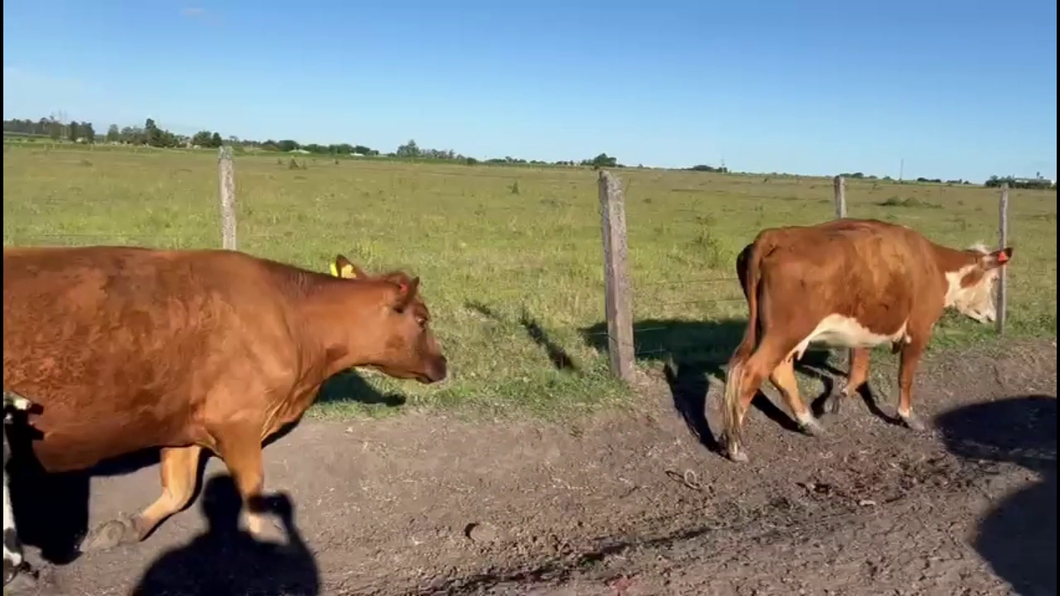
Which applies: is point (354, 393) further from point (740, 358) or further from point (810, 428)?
point (810, 428)

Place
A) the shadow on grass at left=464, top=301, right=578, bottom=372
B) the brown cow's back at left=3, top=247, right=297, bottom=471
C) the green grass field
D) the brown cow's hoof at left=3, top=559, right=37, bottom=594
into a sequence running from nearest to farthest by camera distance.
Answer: the brown cow's back at left=3, top=247, right=297, bottom=471, the brown cow's hoof at left=3, top=559, right=37, bottom=594, the shadow on grass at left=464, top=301, right=578, bottom=372, the green grass field

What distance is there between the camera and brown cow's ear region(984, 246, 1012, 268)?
348 inches

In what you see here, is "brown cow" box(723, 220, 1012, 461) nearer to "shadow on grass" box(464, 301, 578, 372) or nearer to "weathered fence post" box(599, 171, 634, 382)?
"weathered fence post" box(599, 171, 634, 382)

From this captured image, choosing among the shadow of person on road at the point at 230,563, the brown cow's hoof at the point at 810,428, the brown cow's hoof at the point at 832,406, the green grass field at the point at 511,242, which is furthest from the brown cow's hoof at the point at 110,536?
the brown cow's hoof at the point at 832,406

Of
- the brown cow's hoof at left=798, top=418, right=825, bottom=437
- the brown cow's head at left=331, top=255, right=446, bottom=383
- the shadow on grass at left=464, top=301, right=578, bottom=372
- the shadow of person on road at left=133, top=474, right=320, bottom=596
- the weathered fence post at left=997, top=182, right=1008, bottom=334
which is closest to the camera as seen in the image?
the shadow of person on road at left=133, top=474, right=320, bottom=596

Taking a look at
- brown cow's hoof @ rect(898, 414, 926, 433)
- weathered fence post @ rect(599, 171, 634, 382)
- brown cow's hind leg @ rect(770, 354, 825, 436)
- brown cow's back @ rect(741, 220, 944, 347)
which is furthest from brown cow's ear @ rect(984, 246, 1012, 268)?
weathered fence post @ rect(599, 171, 634, 382)

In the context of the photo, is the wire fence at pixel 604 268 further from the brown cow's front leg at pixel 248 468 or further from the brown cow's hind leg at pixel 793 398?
the brown cow's front leg at pixel 248 468

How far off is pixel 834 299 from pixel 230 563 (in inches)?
181

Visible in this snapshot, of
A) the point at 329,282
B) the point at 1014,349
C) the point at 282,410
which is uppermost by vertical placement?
the point at 329,282

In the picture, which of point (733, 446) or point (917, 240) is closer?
point (733, 446)

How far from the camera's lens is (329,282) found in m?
5.67

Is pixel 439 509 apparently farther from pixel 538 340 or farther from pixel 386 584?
pixel 538 340

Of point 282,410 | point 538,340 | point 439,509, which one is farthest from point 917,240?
point 282,410

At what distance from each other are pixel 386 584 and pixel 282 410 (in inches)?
43.5
